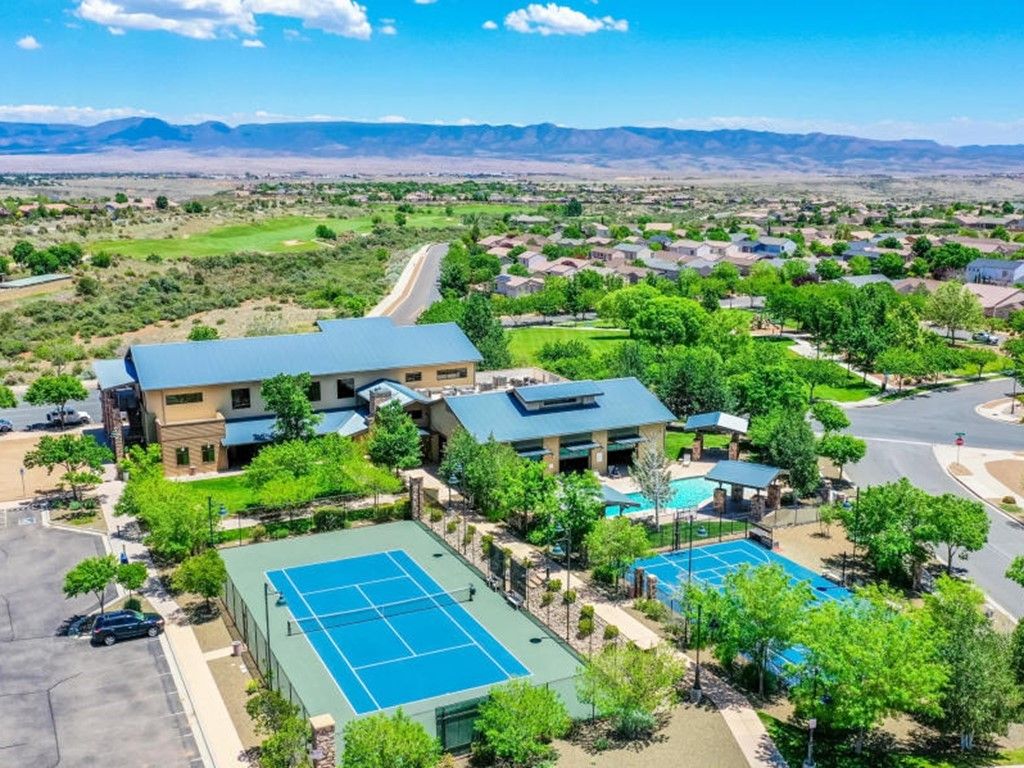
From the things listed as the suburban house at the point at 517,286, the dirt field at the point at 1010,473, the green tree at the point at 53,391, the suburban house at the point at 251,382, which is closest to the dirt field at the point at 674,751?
the suburban house at the point at 251,382

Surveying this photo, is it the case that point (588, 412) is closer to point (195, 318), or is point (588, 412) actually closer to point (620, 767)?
point (620, 767)

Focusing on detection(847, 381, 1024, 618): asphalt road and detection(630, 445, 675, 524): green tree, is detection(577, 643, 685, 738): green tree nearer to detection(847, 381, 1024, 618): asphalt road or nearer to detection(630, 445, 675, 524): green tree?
detection(630, 445, 675, 524): green tree

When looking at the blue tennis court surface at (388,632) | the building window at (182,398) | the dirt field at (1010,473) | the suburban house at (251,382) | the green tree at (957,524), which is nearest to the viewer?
the blue tennis court surface at (388,632)

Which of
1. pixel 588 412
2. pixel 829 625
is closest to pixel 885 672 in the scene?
pixel 829 625

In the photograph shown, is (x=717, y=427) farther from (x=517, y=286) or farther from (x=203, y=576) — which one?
(x=517, y=286)

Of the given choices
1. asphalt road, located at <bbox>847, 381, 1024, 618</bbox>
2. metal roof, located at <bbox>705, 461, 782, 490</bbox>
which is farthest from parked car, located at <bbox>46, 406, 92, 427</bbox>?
asphalt road, located at <bbox>847, 381, 1024, 618</bbox>

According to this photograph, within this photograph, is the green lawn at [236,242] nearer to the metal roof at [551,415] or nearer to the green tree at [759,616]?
the metal roof at [551,415]

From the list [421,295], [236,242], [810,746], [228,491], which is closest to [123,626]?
[228,491]
